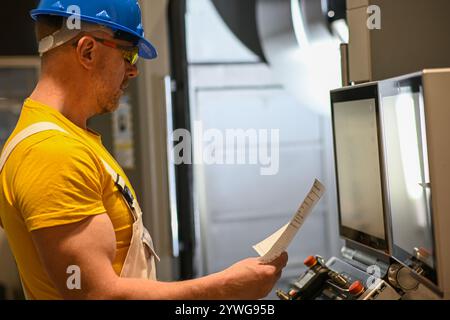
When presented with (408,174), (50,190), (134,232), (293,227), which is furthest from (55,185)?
(408,174)

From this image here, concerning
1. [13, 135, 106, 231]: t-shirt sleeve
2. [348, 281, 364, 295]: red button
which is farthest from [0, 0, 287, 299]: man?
[348, 281, 364, 295]: red button

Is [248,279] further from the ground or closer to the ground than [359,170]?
closer to the ground

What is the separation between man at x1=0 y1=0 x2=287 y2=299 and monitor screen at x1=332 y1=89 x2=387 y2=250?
0.95 feet

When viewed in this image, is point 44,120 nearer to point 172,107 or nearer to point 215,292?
point 215,292

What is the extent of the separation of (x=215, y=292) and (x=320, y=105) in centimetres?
270

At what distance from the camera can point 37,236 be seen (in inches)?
53.4

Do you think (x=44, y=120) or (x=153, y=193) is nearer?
(x=44, y=120)

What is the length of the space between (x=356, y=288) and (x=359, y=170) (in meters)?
0.32

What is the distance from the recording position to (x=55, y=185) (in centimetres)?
135

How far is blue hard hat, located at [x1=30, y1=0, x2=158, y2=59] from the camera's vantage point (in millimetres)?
1576

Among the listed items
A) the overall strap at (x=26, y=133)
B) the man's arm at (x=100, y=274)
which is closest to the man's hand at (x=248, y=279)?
the man's arm at (x=100, y=274)

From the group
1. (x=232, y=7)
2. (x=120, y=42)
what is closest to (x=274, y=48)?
(x=232, y=7)

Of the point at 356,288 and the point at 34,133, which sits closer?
the point at 34,133

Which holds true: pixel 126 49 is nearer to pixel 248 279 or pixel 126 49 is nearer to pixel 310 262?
pixel 248 279
